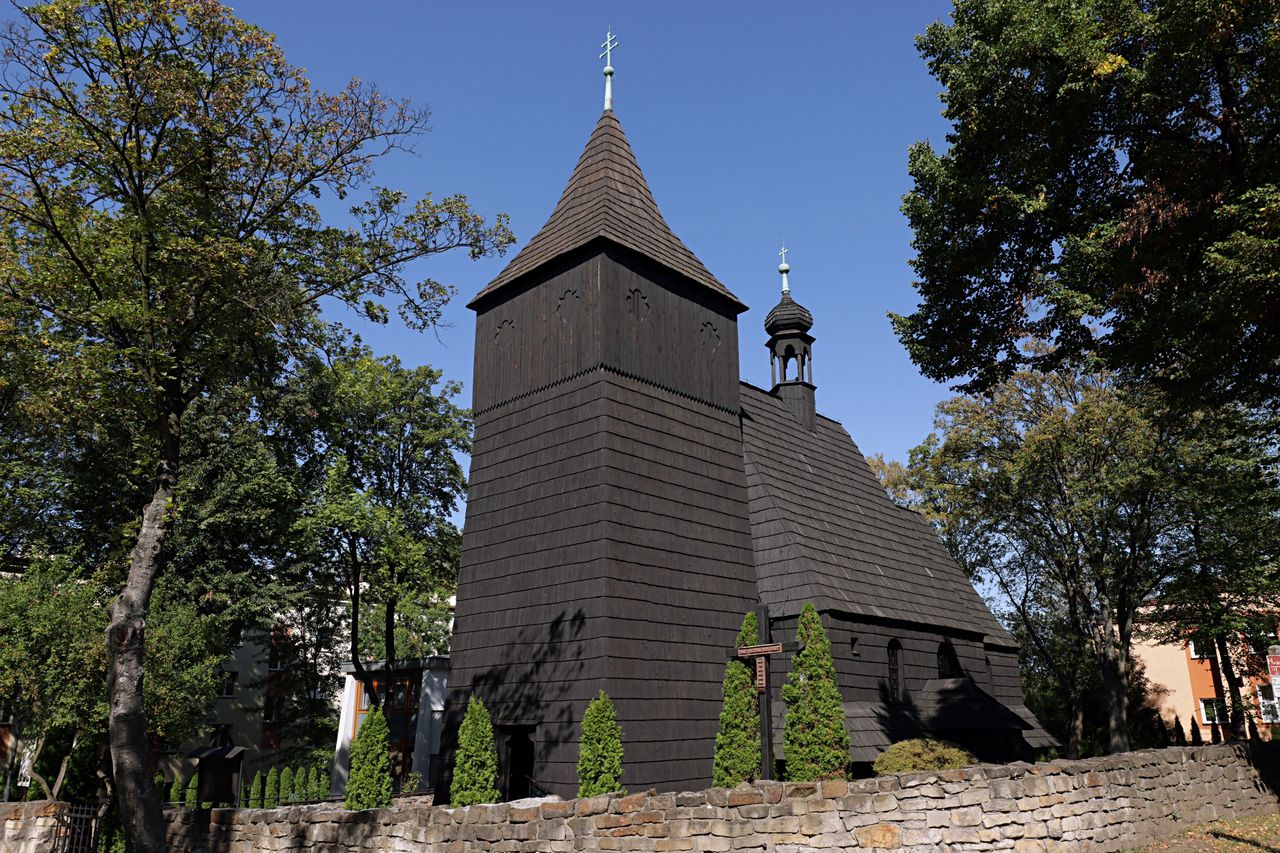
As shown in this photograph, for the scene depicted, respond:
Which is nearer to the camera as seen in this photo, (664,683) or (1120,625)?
(664,683)

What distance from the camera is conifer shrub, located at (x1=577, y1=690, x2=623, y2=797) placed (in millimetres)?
14008

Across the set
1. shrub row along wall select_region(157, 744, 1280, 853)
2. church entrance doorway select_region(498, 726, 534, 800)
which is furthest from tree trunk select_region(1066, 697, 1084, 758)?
church entrance doorway select_region(498, 726, 534, 800)

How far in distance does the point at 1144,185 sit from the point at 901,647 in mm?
11198

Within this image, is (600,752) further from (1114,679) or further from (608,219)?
(1114,679)

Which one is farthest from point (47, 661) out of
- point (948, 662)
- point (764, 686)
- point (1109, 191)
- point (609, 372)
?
point (1109, 191)

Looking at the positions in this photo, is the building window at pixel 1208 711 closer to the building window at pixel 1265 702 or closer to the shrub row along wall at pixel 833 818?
the building window at pixel 1265 702

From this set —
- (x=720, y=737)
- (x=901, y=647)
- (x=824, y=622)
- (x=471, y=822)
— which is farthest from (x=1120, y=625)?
(x=471, y=822)

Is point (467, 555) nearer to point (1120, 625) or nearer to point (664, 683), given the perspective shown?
point (664, 683)

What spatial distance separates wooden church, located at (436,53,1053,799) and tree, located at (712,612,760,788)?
37.1 inches

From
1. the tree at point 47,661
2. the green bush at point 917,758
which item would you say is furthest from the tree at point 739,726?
the tree at point 47,661

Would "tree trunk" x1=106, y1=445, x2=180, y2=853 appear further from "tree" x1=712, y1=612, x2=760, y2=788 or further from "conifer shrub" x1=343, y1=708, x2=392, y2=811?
"tree" x1=712, y1=612, x2=760, y2=788

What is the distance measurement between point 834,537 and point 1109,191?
9930 millimetres

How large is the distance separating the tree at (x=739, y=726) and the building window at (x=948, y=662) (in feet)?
28.2

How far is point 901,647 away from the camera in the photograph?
65.9ft
